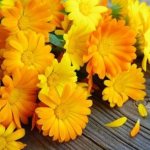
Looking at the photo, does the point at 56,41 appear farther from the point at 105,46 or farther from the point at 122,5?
the point at 122,5

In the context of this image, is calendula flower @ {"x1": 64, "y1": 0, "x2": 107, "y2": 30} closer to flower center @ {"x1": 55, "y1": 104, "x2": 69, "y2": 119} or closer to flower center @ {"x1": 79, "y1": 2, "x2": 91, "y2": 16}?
flower center @ {"x1": 79, "y1": 2, "x2": 91, "y2": 16}

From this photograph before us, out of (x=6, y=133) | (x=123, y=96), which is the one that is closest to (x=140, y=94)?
(x=123, y=96)

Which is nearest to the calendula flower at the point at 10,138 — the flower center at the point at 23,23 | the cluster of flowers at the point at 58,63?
the cluster of flowers at the point at 58,63

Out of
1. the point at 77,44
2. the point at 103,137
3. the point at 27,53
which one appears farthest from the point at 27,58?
the point at 103,137

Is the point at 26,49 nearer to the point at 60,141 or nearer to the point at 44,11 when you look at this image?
the point at 44,11

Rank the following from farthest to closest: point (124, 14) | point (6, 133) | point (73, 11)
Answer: point (124, 14) → point (73, 11) → point (6, 133)

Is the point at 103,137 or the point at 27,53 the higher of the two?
the point at 27,53

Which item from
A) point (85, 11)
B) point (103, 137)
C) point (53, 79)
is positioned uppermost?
point (85, 11)
